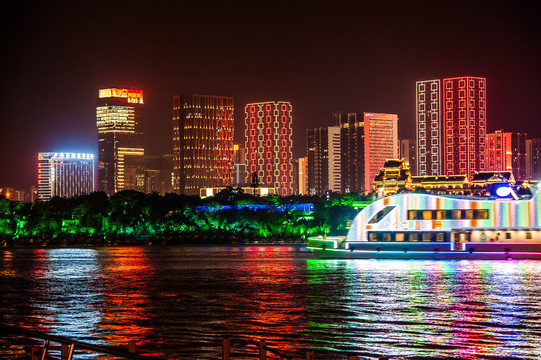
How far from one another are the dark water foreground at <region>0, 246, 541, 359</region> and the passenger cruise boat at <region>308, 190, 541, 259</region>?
2.03 m

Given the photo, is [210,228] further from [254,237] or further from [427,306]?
[427,306]

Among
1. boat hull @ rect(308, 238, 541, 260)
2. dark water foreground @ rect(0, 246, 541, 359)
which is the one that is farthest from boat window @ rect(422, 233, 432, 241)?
dark water foreground @ rect(0, 246, 541, 359)

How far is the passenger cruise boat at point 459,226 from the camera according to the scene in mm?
83062

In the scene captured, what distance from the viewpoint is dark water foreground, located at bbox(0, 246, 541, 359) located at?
115 feet

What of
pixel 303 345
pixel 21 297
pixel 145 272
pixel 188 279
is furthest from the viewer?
pixel 145 272

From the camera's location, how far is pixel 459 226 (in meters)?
83.9

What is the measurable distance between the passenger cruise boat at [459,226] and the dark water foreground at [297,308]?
6.66ft

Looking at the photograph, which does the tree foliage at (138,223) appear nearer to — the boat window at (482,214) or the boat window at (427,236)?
the boat window at (427,236)

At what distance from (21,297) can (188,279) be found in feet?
59.6

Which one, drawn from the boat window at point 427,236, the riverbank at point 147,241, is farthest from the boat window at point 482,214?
A: the riverbank at point 147,241

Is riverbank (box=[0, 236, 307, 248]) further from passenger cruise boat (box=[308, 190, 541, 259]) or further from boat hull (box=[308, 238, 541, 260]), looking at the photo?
passenger cruise boat (box=[308, 190, 541, 259])

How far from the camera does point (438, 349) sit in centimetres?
3353

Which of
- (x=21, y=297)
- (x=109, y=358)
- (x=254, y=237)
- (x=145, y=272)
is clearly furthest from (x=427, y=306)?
(x=254, y=237)

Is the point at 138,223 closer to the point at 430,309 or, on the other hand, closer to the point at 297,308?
the point at 297,308
